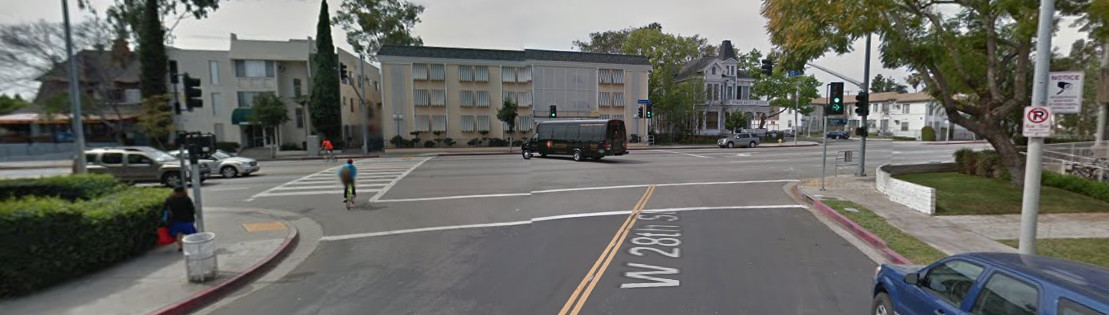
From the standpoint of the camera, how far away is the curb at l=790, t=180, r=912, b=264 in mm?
8383

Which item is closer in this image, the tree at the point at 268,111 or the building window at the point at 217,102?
the tree at the point at 268,111

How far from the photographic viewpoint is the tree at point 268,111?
35594mm

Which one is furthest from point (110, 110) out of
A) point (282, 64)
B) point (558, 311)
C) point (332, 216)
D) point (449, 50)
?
point (558, 311)

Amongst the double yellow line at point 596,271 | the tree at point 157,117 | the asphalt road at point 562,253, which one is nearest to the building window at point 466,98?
the tree at point 157,117

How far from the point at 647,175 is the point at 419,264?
13850mm

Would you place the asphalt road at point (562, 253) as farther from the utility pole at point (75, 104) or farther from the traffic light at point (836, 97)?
the utility pole at point (75, 104)

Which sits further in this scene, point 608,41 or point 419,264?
point 608,41

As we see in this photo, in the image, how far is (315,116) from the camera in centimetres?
3953

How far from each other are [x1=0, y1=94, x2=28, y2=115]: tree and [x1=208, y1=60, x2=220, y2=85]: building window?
10.6 metres

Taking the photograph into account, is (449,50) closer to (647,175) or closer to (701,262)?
(647,175)

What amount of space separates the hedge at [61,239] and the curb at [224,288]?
7.38 feet

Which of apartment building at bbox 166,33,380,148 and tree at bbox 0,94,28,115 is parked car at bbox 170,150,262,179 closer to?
apartment building at bbox 166,33,380,148

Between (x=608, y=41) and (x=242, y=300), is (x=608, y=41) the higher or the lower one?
the higher one

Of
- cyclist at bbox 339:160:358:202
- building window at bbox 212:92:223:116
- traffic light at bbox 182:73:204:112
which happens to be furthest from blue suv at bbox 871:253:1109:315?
building window at bbox 212:92:223:116
